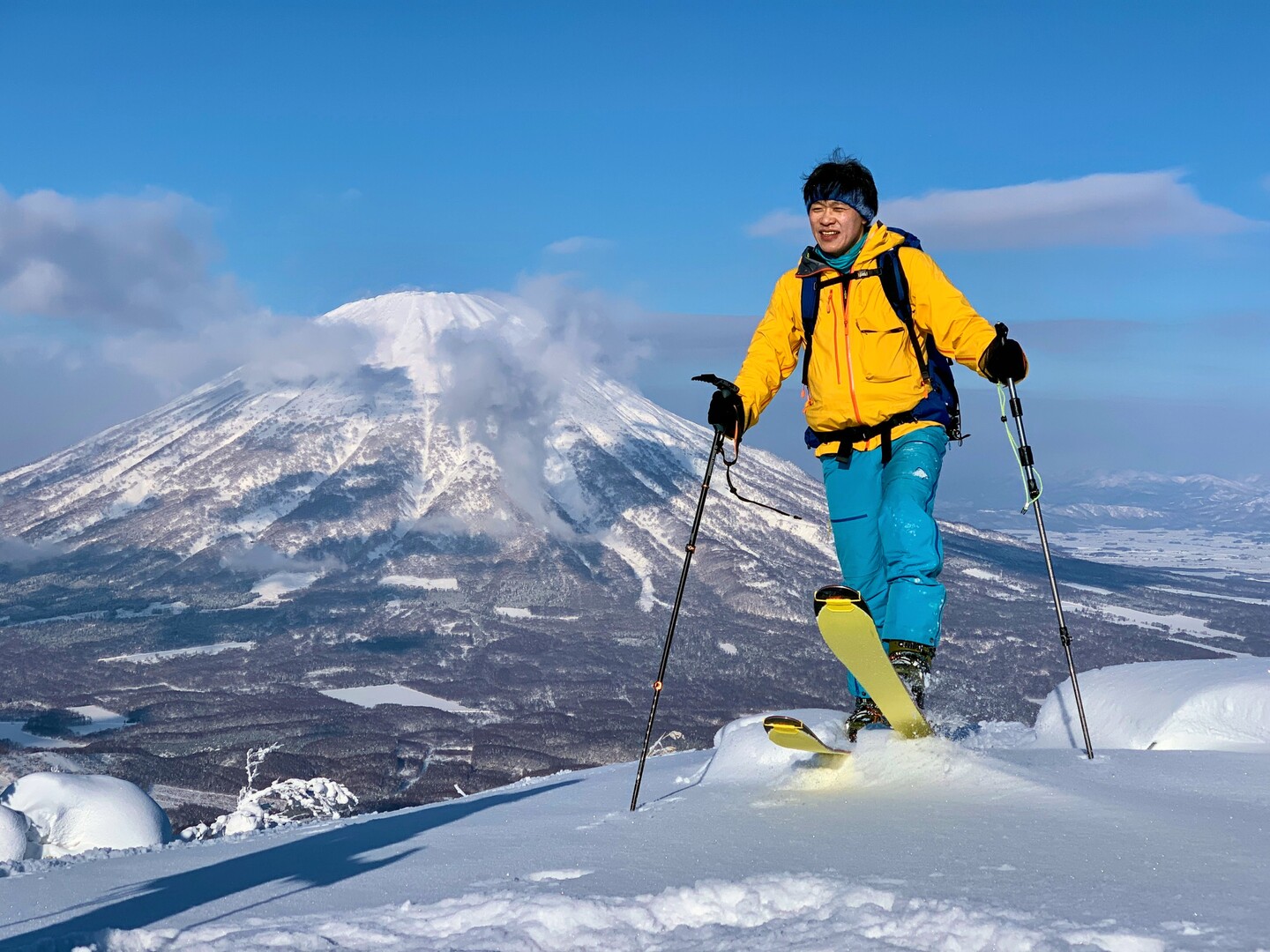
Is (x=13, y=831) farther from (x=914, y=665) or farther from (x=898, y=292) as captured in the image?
(x=898, y=292)

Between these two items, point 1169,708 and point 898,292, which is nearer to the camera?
point 898,292

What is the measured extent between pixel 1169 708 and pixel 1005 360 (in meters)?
2.93

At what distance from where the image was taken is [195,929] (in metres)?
3.74

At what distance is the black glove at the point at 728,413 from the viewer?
6.86m

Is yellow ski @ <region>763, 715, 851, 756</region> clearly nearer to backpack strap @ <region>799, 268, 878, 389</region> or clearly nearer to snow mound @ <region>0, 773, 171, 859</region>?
backpack strap @ <region>799, 268, 878, 389</region>

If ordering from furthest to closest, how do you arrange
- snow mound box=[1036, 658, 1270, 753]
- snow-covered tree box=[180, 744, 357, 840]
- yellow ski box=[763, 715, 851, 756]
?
1. snow-covered tree box=[180, 744, 357, 840]
2. snow mound box=[1036, 658, 1270, 753]
3. yellow ski box=[763, 715, 851, 756]

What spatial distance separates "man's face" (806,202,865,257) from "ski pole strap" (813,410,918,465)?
109 centimetres

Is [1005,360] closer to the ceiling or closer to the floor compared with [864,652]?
closer to the ceiling

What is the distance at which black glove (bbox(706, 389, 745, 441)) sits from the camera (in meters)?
6.86

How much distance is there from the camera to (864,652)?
5.87 m

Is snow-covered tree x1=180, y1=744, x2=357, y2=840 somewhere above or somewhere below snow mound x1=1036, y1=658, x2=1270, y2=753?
below

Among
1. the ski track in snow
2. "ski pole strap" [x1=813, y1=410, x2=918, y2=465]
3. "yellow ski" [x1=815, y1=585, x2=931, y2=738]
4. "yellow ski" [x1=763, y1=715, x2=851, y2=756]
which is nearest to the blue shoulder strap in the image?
"ski pole strap" [x1=813, y1=410, x2=918, y2=465]

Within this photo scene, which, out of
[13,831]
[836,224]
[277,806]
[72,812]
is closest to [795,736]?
[836,224]

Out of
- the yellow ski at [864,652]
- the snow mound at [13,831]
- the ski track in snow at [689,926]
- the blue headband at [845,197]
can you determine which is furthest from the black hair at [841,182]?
the snow mound at [13,831]
